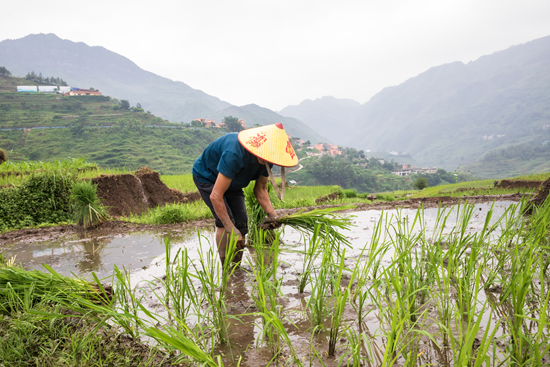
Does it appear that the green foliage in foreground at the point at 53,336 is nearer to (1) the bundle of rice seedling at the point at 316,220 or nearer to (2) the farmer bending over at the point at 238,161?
(2) the farmer bending over at the point at 238,161

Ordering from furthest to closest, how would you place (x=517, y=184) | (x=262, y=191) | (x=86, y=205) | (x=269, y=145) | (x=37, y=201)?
(x=517, y=184), (x=37, y=201), (x=86, y=205), (x=262, y=191), (x=269, y=145)

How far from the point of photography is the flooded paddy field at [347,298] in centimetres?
154

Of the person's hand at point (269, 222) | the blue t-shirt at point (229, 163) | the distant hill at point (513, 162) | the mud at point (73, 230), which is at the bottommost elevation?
the mud at point (73, 230)

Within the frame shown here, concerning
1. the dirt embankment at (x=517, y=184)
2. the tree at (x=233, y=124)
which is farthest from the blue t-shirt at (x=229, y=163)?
the tree at (x=233, y=124)

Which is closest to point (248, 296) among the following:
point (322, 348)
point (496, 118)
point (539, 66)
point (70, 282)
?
point (322, 348)

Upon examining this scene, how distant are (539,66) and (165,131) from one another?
244m

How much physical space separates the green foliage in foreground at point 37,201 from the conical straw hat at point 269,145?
6.09m

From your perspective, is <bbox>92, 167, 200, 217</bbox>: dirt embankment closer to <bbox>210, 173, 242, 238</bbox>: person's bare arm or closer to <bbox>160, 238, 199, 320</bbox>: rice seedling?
<bbox>210, 173, 242, 238</bbox>: person's bare arm

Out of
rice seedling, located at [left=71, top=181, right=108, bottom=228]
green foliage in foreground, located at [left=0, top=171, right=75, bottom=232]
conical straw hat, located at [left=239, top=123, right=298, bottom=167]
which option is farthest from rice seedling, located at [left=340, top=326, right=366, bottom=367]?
green foliage in foreground, located at [left=0, top=171, right=75, bottom=232]

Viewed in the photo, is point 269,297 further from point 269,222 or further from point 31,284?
point 31,284

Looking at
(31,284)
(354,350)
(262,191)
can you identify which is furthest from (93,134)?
(354,350)

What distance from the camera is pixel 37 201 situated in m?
6.57

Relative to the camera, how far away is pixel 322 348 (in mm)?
1943

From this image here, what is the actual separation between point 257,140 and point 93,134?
59.8m
